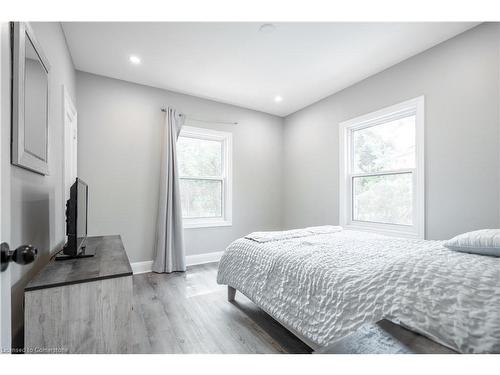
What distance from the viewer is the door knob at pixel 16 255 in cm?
61

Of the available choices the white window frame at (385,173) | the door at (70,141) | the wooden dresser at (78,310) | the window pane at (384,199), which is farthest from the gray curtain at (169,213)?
the window pane at (384,199)

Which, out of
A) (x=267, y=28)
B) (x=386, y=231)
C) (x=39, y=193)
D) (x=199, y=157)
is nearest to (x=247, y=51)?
(x=267, y=28)

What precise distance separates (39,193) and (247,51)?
2.18 meters

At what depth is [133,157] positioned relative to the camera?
10.4 ft

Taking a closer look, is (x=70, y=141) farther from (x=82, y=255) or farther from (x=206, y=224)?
(x=206, y=224)

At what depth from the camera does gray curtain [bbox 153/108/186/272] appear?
126 inches

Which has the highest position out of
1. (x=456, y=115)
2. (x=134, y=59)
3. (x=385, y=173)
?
(x=134, y=59)

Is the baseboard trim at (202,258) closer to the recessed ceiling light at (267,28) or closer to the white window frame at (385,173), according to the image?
the white window frame at (385,173)

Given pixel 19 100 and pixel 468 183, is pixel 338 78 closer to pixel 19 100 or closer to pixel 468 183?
pixel 468 183

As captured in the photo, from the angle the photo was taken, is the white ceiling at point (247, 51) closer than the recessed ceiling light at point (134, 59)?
Yes

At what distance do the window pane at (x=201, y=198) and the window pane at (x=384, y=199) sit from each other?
2.10m

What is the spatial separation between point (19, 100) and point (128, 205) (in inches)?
90.1

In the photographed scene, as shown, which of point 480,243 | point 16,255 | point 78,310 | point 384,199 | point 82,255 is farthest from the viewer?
point 384,199
